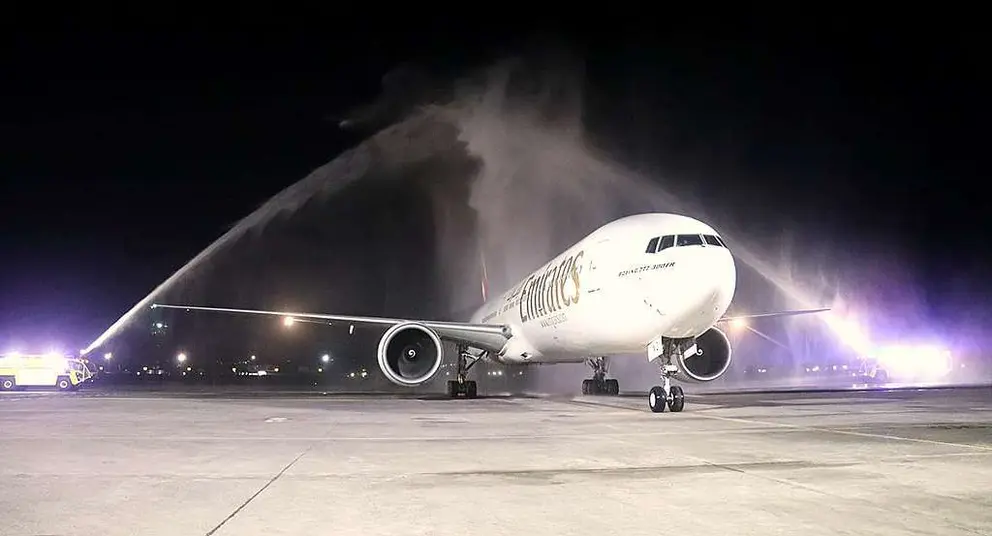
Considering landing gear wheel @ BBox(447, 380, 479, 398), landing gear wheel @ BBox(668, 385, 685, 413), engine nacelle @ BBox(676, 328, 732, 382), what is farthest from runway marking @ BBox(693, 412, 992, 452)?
landing gear wheel @ BBox(447, 380, 479, 398)

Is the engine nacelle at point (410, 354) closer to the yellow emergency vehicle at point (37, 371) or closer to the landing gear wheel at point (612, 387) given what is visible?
the landing gear wheel at point (612, 387)

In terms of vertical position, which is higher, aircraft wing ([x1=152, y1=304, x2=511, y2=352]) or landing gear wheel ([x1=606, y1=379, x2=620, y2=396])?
aircraft wing ([x1=152, y1=304, x2=511, y2=352])

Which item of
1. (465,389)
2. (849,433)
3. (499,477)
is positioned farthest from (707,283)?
(465,389)

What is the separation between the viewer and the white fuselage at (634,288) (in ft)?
54.5

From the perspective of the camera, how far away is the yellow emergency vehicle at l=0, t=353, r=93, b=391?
4031 cm

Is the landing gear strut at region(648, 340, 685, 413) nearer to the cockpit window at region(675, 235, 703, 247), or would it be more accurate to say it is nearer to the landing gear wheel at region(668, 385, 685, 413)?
the landing gear wheel at region(668, 385, 685, 413)

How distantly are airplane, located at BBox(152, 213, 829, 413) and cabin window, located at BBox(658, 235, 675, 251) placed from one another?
27 mm

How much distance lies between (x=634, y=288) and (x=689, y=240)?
1.70m

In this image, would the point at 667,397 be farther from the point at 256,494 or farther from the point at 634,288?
the point at 256,494

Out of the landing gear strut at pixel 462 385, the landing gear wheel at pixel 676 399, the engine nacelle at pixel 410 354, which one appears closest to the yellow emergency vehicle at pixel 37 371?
the landing gear strut at pixel 462 385

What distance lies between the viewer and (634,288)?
1806 centimetres

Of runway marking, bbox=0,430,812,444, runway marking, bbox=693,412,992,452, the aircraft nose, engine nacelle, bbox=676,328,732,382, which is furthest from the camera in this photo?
engine nacelle, bbox=676,328,732,382

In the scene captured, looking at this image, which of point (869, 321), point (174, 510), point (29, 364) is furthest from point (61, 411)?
point (869, 321)

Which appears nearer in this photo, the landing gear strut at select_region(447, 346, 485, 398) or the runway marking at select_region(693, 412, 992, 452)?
the runway marking at select_region(693, 412, 992, 452)
